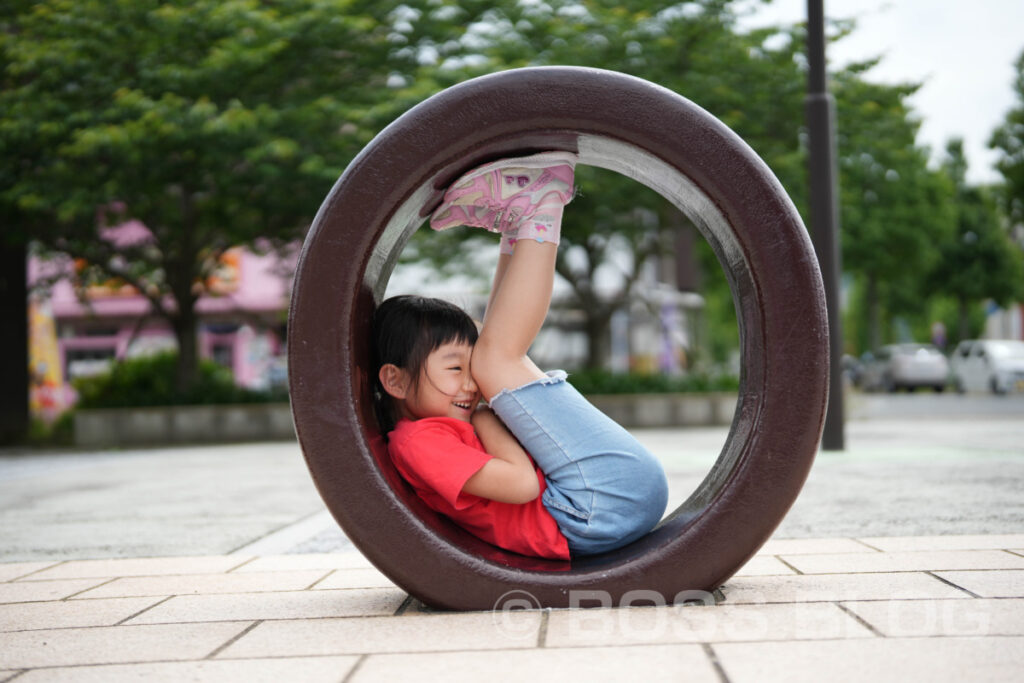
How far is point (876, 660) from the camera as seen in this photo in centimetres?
229

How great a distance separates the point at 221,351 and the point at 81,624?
103 ft

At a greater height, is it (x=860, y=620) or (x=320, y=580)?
(x=860, y=620)

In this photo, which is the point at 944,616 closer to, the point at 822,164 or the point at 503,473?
the point at 503,473

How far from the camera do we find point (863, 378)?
34.4 m

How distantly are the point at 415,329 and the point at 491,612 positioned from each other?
0.91 m

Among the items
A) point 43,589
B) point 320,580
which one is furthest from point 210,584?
point 43,589

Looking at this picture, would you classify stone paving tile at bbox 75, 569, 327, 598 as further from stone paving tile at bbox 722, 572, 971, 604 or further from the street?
stone paving tile at bbox 722, 572, 971, 604

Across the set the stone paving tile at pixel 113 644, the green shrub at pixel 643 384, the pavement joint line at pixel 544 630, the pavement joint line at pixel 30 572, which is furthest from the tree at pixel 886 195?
the stone paving tile at pixel 113 644

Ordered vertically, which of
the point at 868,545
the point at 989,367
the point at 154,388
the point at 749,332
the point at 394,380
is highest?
the point at 749,332

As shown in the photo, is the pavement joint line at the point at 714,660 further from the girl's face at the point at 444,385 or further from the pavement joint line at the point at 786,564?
the pavement joint line at the point at 786,564

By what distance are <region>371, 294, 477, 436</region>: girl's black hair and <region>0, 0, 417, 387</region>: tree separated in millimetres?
9394

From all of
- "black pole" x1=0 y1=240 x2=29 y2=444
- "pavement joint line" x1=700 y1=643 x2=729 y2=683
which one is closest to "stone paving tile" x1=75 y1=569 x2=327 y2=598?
"pavement joint line" x1=700 y1=643 x2=729 y2=683

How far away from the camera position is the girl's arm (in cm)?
298

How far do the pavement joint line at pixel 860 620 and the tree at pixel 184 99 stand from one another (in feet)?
33.5
